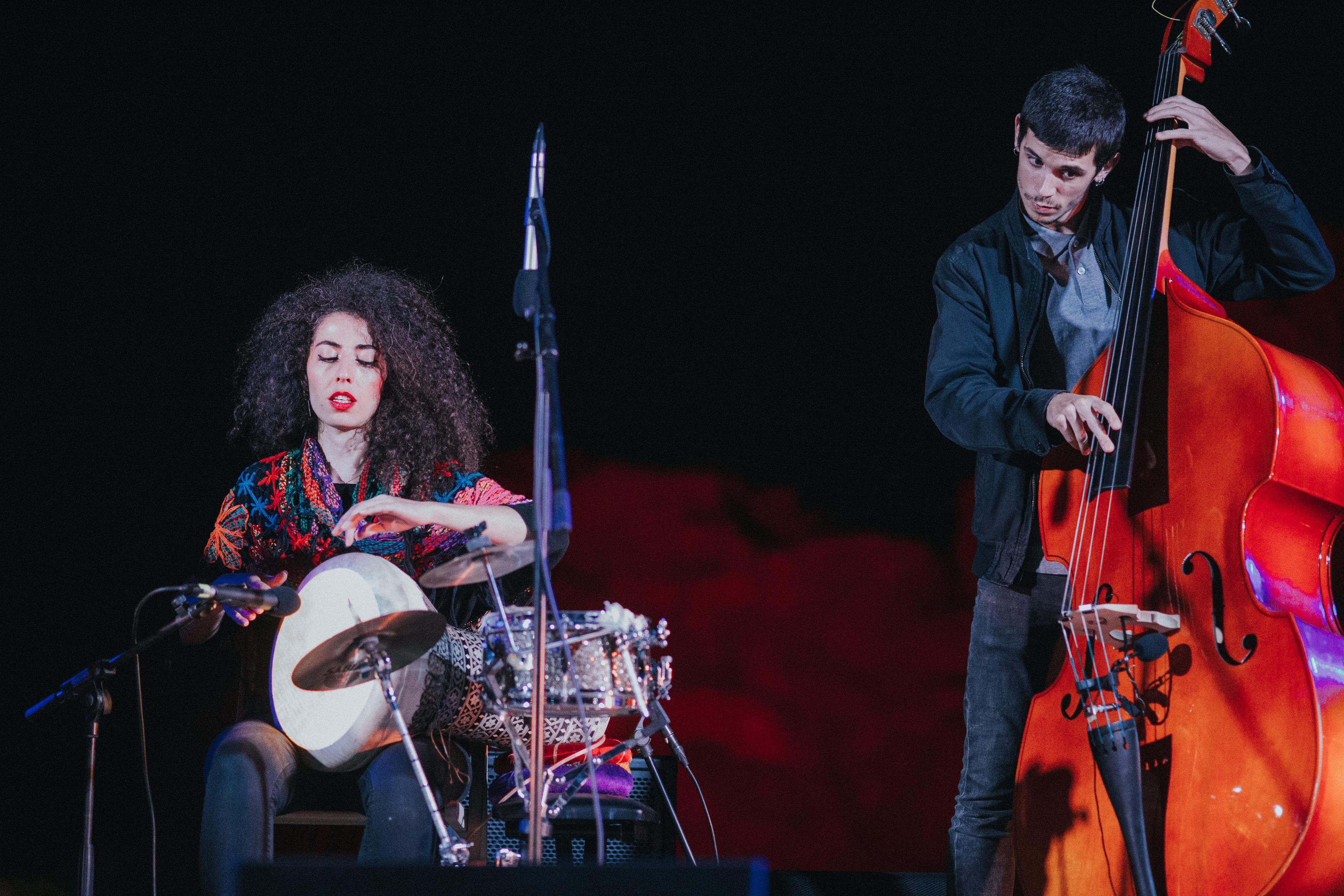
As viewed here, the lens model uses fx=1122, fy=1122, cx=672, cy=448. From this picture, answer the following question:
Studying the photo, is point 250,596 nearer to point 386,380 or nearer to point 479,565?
point 479,565

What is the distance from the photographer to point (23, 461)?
3.29 m

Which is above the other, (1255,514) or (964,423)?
(964,423)

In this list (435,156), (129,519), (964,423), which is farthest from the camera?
(435,156)

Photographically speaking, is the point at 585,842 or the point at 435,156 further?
the point at 435,156

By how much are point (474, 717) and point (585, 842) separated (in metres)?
0.47

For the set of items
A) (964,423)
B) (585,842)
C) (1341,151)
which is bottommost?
(585,842)

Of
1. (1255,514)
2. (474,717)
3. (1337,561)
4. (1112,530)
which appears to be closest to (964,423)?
(1112,530)

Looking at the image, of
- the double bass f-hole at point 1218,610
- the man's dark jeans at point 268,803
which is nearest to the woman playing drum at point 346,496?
the man's dark jeans at point 268,803

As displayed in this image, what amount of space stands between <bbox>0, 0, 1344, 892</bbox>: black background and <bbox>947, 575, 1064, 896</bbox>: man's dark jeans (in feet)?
6.06

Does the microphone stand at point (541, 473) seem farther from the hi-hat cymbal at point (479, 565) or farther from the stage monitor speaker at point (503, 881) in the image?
the stage monitor speaker at point (503, 881)

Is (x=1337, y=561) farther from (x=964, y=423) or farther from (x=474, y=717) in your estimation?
(x=474, y=717)

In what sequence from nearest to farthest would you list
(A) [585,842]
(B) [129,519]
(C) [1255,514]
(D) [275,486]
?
(C) [1255,514] → (A) [585,842] → (D) [275,486] → (B) [129,519]

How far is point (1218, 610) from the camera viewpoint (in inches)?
66.5

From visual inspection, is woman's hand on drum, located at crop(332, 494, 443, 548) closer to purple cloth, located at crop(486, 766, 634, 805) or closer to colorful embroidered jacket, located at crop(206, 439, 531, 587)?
colorful embroidered jacket, located at crop(206, 439, 531, 587)
